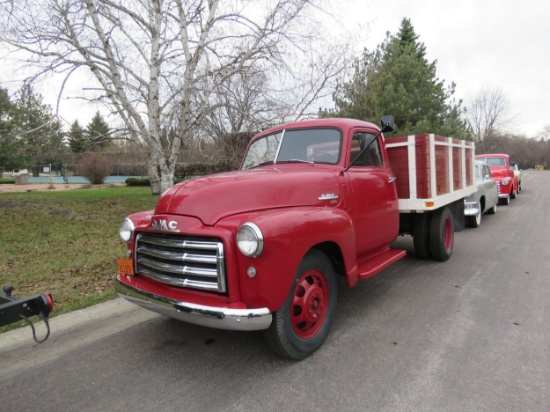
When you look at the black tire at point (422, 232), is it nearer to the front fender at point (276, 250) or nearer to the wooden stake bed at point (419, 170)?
the wooden stake bed at point (419, 170)

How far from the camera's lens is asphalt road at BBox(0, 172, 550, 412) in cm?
246

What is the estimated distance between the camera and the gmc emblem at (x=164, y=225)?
279 centimetres

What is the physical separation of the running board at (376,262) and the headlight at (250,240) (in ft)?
4.89

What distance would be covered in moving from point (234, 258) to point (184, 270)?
44 centimetres

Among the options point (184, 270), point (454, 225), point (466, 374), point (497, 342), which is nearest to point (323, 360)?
point (466, 374)

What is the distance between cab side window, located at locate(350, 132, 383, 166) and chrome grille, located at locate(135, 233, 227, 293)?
6.84 feet

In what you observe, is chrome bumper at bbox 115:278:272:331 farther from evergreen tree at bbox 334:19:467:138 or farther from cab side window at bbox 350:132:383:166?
evergreen tree at bbox 334:19:467:138

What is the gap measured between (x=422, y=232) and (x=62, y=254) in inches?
240

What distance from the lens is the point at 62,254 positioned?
6.30 meters

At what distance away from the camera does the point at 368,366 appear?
2.83 meters

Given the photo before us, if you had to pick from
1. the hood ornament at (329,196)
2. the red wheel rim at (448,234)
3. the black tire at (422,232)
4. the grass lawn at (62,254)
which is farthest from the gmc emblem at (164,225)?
the red wheel rim at (448,234)

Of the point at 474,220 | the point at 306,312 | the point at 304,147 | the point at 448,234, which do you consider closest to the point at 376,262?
the point at 306,312

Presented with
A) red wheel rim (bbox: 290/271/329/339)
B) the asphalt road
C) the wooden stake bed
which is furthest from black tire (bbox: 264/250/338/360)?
the wooden stake bed

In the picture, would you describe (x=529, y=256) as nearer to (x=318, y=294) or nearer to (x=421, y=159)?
(x=421, y=159)
